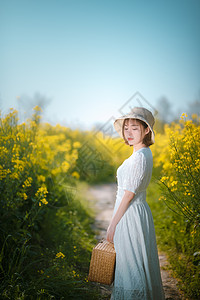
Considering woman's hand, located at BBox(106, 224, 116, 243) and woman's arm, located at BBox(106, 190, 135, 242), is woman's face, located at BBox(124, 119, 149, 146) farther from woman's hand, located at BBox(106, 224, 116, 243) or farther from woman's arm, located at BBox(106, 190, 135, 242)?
woman's hand, located at BBox(106, 224, 116, 243)

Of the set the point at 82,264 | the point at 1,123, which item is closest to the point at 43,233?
the point at 82,264

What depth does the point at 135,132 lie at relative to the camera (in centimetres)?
177

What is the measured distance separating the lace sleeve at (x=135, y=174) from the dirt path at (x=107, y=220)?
4.27 ft

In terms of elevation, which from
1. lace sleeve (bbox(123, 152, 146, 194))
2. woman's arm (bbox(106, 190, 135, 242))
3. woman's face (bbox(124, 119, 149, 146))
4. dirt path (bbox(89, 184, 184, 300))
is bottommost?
dirt path (bbox(89, 184, 184, 300))

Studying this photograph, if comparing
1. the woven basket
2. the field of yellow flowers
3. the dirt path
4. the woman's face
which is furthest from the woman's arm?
the dirt path

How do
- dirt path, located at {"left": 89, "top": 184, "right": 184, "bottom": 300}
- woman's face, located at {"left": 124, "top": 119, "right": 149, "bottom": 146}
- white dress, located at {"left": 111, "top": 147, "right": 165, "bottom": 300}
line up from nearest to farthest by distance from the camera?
1. white dress, located at {"left": 111, "top": 147, "right": 165, "bottom": 300}
2. woman's face, located at {"left": 124, "top": 119, "right": 149, "bottom": 146}
3. dirt path, located at {"left": 89, "top": 184, "right": 184, "bottom": 300}

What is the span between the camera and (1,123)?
9.18ft

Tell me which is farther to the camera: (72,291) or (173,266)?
(173,266)

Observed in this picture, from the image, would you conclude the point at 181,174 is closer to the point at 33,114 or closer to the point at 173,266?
the point at 173,266

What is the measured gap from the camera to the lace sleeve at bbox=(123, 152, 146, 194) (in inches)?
63.4

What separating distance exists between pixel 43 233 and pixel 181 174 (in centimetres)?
181

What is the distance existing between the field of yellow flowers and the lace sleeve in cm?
72

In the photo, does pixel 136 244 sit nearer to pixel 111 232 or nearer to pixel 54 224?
pixel 111 232

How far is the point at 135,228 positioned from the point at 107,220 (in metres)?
3.01
